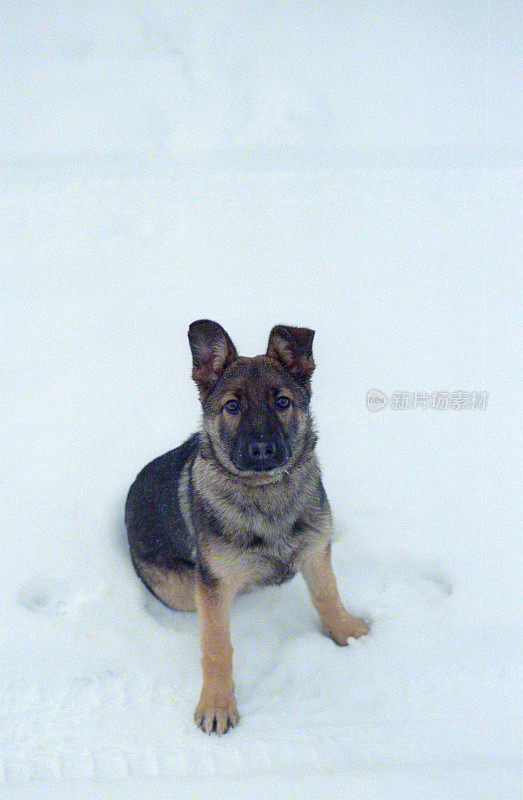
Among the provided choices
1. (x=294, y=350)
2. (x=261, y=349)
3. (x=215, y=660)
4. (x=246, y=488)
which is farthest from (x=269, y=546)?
(x=261, y=349)

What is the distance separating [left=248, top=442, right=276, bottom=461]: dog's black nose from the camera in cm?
284

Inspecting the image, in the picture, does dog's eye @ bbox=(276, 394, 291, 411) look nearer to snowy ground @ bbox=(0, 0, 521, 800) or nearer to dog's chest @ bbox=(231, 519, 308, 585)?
dog's chest @ bbox=(231, 519, 308, 585)

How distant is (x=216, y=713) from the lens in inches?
119

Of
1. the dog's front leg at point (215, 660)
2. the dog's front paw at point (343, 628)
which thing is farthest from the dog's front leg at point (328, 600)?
the dog's front leg at point (215, 660)

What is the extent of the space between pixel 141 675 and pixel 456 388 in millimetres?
3378

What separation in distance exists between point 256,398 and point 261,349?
261 centimetres

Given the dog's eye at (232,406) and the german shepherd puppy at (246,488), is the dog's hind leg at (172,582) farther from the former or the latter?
the dog's eye at (232,406)

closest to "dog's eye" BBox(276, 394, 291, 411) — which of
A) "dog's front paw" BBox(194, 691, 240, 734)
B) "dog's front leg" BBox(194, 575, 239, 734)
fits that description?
"dog's front leg" BBox(194, 575, 239, 734)

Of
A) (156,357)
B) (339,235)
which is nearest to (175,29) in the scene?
(339,235)

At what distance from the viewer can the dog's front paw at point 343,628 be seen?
345 centimetres

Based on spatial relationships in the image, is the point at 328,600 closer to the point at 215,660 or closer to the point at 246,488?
the point at 215,660
